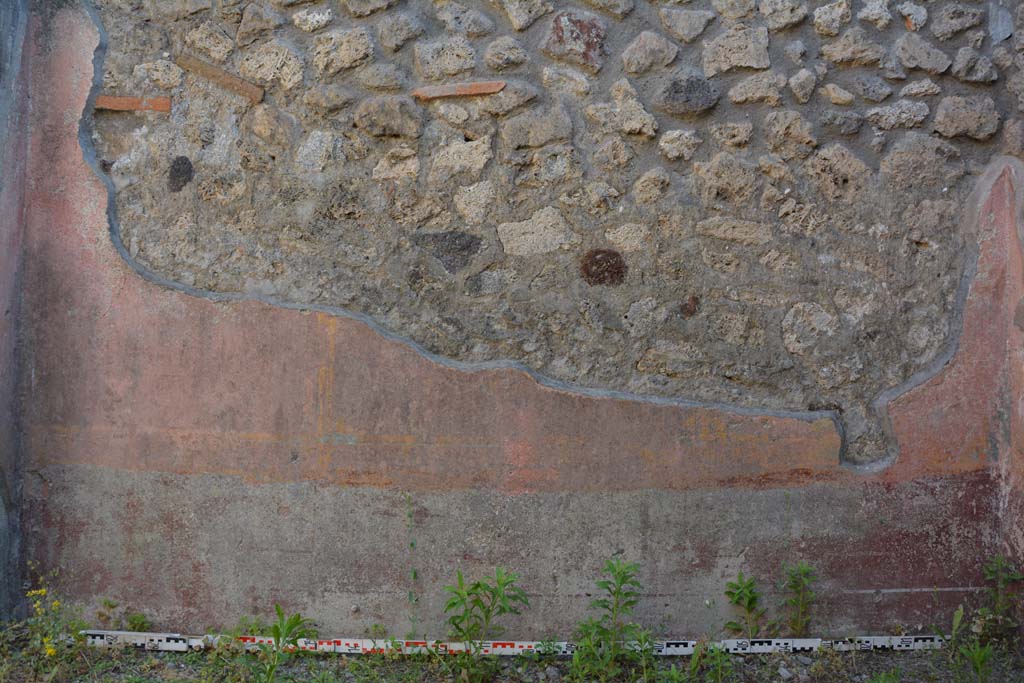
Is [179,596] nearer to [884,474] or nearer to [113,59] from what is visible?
[113,59]

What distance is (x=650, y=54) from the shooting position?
2.83m

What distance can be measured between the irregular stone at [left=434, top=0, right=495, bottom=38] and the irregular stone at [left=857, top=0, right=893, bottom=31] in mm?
1276

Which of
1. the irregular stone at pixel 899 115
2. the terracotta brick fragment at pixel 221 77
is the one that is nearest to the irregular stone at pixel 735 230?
the irregular stone at pixel 899 115

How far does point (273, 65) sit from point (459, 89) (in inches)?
26.3

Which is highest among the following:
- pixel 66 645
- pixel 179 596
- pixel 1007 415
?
pixel 1007 415

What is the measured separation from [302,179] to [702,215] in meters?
1.39

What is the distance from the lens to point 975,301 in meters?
2.78

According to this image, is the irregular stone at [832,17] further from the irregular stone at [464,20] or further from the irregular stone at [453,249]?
the irregular stone at [453,249]

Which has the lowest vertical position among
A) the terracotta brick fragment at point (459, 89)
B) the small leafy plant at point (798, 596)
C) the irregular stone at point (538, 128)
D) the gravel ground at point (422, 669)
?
the gravel ground at point (422, 669)

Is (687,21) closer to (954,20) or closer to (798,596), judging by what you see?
(954,20)

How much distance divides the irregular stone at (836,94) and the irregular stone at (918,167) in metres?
0.24

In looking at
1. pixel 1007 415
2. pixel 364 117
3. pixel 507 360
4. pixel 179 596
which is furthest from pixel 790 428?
pixel 179 596

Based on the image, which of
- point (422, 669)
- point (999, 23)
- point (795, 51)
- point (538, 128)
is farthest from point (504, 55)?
point (422, 669)

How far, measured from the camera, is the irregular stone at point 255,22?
2889 millimetres
